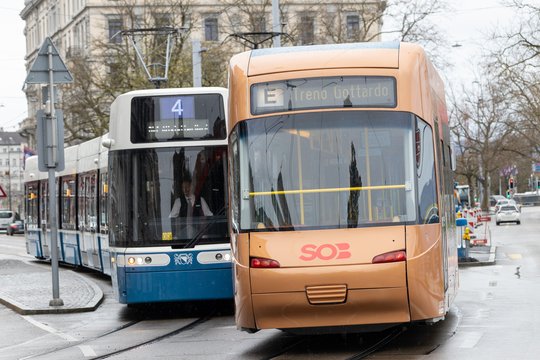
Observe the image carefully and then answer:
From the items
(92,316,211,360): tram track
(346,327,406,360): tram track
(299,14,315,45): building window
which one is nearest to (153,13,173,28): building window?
(299,14,315,45): building window

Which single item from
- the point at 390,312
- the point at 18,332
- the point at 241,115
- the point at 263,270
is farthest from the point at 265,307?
the point at 18,332

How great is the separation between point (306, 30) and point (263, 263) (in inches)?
2098

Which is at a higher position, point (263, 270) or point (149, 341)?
point (263, 270)

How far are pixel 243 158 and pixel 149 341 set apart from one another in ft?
10.4

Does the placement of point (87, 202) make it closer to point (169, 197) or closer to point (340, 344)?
point (169, 197)

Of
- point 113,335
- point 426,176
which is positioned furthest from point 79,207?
point 426,176

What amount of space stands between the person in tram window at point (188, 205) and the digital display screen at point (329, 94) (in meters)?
4.63

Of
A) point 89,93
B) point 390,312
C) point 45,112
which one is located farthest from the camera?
point 89,93

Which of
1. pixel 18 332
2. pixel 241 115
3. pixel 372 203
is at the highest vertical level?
pixel 241 115

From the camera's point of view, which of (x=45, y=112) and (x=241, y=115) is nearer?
(x=241, y=115)

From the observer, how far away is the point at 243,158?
12.6 metres

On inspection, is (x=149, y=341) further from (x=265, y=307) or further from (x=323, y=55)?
(x=323, y=55)

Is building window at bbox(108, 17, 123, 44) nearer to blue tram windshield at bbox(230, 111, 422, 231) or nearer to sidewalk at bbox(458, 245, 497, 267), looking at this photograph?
sidewalk at bbox(458, 245, 497, 267)

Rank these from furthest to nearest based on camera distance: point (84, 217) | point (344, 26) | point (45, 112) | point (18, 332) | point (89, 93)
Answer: point (344, 26) → point (89, 93) → point (84, 217) → point (45, 112) → point (18, 332)
